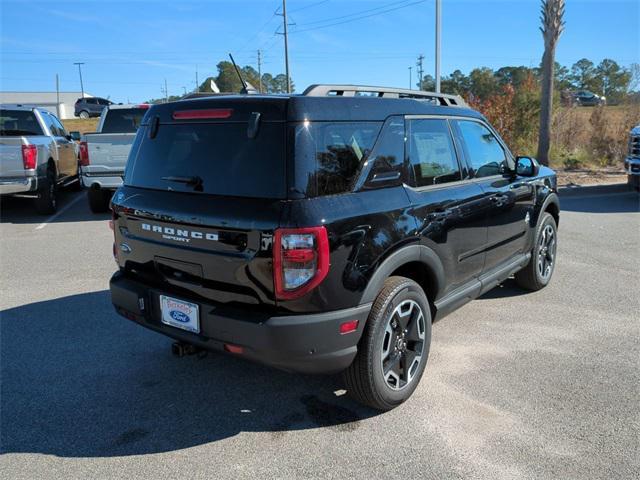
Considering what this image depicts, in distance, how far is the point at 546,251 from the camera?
5.66 meters

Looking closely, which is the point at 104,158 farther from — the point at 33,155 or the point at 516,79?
the point at 516,79

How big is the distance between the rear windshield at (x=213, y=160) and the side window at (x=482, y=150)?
76.9 inches

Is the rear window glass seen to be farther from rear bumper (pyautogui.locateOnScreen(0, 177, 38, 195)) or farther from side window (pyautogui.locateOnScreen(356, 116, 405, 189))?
rear bumper (pyautogui.locateOnScreen(0, 177, 38, 195))

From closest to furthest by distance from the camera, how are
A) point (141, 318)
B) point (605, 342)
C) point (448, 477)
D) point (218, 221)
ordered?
point (448, 477) < point (218, 221) < point (141, 318) < point (605, 342)

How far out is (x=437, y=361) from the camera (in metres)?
4.02

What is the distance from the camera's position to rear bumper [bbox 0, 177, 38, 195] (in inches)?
368

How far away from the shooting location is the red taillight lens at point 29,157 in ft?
30.8

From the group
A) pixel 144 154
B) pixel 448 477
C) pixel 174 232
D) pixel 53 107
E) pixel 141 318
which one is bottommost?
pixel 448 477

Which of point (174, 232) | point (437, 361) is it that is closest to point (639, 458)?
point (437, 361)

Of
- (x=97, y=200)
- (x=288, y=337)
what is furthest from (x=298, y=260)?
(x=97, y=200)

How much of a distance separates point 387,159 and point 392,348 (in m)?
1.20

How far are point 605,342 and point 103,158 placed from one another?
8553 millimetres

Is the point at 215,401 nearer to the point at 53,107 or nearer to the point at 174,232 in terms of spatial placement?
the point at 174,232

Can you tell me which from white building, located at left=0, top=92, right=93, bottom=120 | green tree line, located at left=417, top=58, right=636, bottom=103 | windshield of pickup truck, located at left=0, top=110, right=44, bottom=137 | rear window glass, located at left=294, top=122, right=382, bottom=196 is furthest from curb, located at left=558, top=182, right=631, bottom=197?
white building, located at left=0, top=92, right=93, bottom=120
